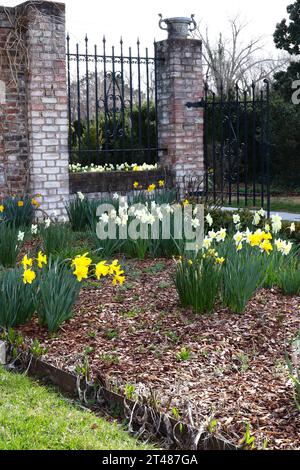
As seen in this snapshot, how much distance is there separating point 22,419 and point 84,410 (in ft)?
1.27

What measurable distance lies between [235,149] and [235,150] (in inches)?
10.4

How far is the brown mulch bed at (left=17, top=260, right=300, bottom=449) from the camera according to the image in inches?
142

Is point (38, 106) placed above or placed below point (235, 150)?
above

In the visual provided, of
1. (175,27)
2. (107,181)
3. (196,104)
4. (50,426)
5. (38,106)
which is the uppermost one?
(175,27)

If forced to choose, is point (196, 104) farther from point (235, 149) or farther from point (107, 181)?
point (235, 149)

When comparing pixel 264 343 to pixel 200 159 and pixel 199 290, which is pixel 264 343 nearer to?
pixel 199 290

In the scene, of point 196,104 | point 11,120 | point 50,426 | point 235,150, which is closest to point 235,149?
point 235,150

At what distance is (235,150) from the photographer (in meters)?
14.4

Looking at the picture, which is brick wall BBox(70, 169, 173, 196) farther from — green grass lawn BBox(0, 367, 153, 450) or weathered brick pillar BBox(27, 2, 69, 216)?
green grass lawn BBox(0, 367, 153, 450)

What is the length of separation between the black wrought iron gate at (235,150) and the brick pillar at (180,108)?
23cm

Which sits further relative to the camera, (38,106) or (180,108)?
(180,108)

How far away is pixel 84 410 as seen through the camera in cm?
393
